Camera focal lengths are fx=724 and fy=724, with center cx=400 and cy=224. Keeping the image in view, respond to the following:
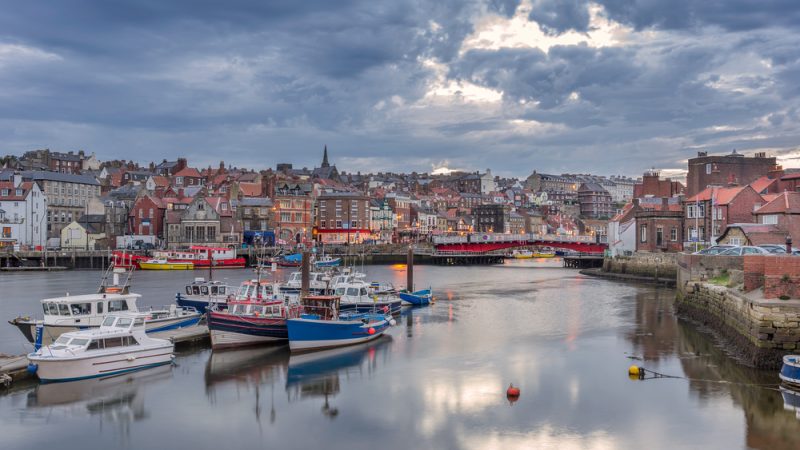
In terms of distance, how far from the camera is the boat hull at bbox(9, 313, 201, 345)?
31.5m

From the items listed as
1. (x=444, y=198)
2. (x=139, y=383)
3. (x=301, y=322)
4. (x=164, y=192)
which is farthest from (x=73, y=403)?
(x=444, y=198)

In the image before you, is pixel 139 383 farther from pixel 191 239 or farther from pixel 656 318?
pixel 191 239

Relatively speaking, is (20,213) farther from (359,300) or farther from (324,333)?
(324,333)

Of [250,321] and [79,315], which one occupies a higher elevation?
[79,315]

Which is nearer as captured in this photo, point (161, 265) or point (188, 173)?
point (161, 265)

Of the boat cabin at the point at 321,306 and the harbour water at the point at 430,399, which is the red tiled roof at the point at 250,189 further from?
the boat cabin at the point at 321,306

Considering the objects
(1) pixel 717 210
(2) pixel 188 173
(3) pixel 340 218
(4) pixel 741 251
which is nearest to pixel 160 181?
(2) pixel 188 173

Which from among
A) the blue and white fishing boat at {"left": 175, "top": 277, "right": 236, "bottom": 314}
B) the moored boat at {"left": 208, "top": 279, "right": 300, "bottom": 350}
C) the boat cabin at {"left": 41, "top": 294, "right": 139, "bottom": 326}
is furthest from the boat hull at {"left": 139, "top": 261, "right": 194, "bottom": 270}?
the boat cabin at {"left": 41, "top": 294, "right": 139, "bottom": 326}

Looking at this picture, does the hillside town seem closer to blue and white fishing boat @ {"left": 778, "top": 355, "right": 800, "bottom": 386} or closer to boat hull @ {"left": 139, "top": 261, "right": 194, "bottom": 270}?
boat hull @ {"left": 139, "top": 261, "right": 194, "bottom": 270}

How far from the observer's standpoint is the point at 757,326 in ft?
95.0

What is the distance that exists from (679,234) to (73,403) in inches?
2619

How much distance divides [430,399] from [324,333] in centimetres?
976

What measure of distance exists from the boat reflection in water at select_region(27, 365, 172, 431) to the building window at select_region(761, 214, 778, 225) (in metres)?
50.9

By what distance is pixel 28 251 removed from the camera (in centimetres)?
9594
